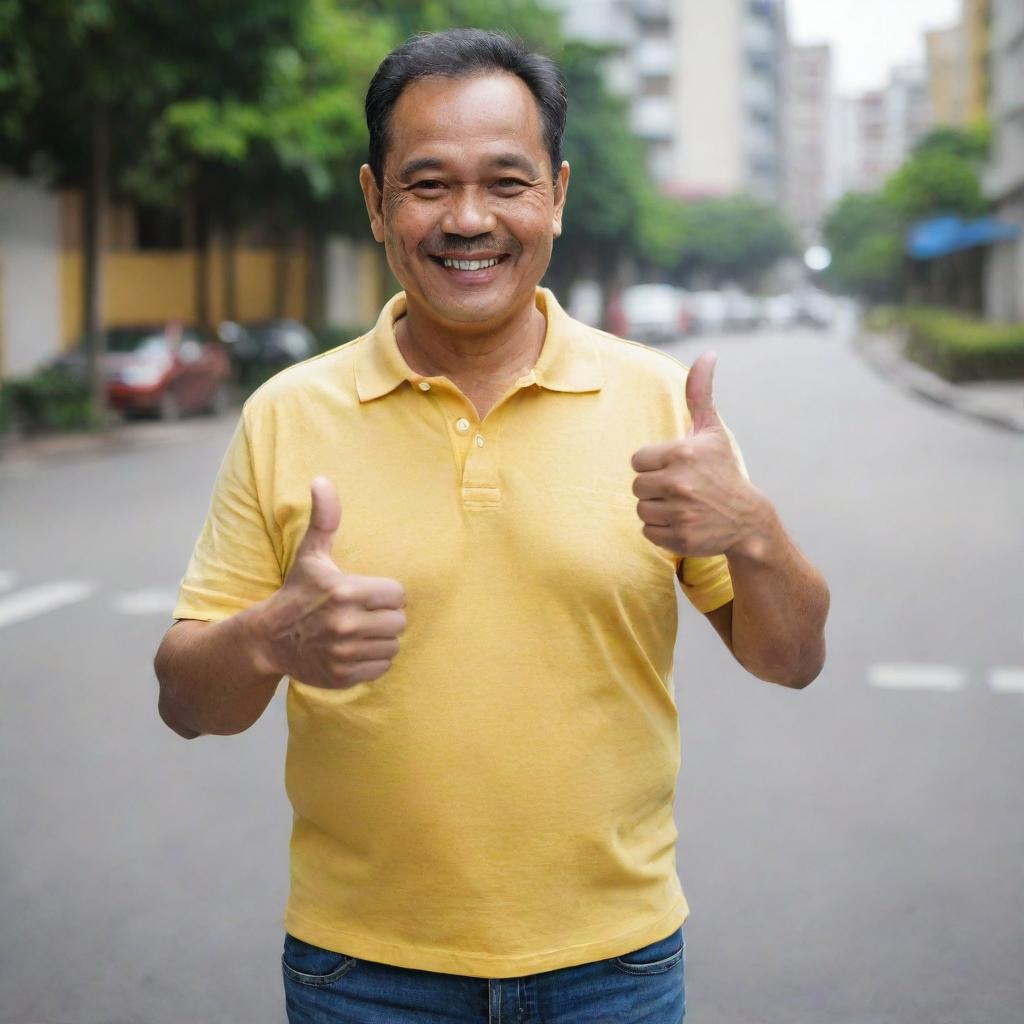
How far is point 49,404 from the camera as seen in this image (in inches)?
816

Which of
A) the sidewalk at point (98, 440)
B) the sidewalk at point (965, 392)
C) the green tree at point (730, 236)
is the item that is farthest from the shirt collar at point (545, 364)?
the green tree at point (730, 236)

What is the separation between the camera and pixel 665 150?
116 m

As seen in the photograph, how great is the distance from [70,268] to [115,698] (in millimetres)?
24838

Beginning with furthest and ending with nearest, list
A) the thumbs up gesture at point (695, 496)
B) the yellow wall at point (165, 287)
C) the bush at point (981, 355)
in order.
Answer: the yellow wall at point (165, 287), the bush at point (981, 355), the thumbs up gesture at point (695, 496)

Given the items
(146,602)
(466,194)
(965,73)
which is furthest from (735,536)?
(965,73)

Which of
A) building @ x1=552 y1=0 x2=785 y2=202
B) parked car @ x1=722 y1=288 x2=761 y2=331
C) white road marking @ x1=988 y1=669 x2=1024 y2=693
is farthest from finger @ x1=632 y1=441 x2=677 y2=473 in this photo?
building @ x1=552 y1=0 x2=785 y2=202

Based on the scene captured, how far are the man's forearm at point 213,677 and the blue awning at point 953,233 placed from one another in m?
40.2

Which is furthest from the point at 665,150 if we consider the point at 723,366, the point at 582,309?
the point at 723,366

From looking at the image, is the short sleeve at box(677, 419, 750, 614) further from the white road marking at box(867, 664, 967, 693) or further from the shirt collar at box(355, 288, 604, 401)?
the white road marking at box(867, 664, 967, 693)

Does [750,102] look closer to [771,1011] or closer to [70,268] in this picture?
[70,268]

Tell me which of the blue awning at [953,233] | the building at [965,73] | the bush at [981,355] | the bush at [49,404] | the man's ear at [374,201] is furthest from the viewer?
the building at [965,73]

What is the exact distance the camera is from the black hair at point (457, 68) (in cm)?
216

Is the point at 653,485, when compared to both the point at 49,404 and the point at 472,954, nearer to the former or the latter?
the point at 472,954

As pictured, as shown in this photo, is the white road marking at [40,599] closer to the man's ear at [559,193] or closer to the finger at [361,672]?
the man's ear at [559,193]
